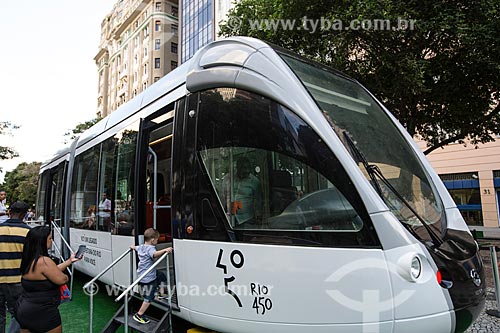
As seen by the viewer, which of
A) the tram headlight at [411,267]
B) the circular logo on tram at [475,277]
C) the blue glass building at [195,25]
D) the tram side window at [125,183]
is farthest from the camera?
the blue glass building at [195,25]

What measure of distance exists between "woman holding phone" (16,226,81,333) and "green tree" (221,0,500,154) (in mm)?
8111

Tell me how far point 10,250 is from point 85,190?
110 inches

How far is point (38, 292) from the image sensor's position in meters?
3.32

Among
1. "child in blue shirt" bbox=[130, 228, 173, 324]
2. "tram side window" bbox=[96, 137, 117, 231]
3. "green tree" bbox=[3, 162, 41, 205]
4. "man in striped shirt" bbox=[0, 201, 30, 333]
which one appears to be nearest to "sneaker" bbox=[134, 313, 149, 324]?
"child in blue shirt" bbox=[130, 228, 173, 324]

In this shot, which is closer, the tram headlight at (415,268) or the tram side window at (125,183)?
the tram headlight at (415,268)

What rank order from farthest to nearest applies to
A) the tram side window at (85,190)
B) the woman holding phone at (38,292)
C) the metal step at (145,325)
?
1. the tram side window at (85,190)
2. the metal step at (145,325)
3. the woman holding phone at (38,292)

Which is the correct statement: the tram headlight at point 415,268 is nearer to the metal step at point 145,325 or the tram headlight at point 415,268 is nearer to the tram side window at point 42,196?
the metal step at point 145,325

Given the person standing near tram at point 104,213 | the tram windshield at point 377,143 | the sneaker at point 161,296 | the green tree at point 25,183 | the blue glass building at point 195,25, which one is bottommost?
the sneaker at point 161,296

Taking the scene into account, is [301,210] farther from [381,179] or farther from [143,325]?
[143,325]

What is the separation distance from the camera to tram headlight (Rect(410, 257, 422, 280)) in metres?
2.41

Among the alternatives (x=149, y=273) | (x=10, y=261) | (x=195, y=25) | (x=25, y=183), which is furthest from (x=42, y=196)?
(x=25, y=183)

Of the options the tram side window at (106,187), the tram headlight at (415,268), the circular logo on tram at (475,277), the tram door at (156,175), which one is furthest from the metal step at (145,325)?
the circular logo on tram at (475,277)

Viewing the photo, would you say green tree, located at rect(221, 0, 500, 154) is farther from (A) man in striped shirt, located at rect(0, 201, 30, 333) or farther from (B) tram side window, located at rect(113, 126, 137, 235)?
(A) man in striped shirt, located at rect(0, 201, 30, 333)

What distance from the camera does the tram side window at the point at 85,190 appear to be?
20.5 ft
